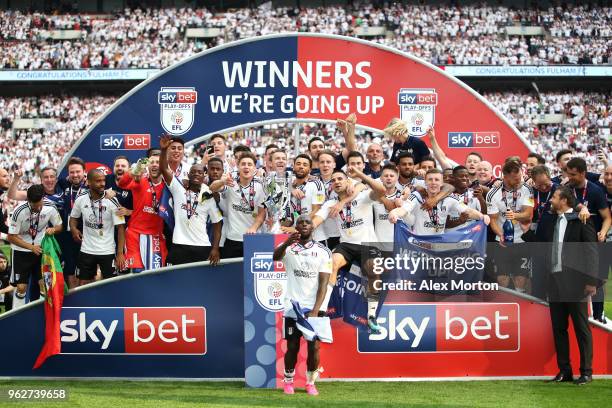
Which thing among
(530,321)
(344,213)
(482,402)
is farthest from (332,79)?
(482,402)

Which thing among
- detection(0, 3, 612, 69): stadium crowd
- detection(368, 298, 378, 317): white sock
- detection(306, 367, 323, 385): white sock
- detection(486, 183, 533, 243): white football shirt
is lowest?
detection(306, 367, 323, 385): white sock

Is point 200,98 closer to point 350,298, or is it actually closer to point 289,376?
point 350,298

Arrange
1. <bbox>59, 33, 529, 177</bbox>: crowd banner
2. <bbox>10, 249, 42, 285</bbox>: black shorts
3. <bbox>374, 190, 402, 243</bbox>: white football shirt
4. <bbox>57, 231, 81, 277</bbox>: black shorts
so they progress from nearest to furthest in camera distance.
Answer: <bbox>374, 190, 402, 243</bbox>: white football shirt, <bbox>10, 249, 42, 285</bbox>: black shorts, <bbox>57, 231, 81, 277</bbox>: black shorts, <bbox>59, 33, 529, 177</bbox>: crowd banner

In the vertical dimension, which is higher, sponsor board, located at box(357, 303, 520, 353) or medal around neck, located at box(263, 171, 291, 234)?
medal around neck, located at box(263, 171, 291, 234)

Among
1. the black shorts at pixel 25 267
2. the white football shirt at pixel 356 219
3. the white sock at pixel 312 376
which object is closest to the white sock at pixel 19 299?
the black shorts at pixel 25 267

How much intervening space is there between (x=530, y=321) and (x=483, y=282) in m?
0.58

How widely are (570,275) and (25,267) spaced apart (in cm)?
565

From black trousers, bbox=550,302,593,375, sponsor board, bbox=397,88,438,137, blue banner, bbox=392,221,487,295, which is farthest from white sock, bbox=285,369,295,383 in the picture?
sponsor board, bbox=397,88,438,137

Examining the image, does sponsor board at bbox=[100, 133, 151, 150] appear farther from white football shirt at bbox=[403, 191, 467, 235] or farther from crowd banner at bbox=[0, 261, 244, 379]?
white football shirt at bbox=[403, 191, 467, 235]

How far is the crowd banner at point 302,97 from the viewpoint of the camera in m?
11.7

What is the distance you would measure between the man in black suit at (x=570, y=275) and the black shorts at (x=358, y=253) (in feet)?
4.92

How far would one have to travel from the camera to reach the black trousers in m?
7.70

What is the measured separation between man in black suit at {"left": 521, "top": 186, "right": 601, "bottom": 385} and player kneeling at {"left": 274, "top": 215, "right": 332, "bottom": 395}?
1998 millimetres

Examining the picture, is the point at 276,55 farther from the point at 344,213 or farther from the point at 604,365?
the point at 604,365
